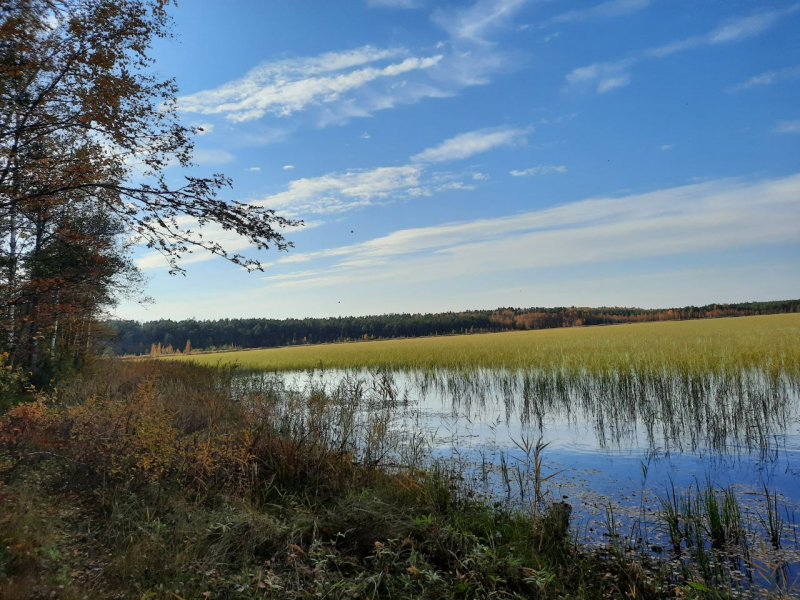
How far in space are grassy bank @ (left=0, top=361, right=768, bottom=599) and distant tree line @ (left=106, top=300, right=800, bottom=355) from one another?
249 ft

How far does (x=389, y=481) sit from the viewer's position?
6707 mm

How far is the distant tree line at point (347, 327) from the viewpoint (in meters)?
83.3

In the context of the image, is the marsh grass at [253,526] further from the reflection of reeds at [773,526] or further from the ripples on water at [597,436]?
the reflection of reeds at [773,526]

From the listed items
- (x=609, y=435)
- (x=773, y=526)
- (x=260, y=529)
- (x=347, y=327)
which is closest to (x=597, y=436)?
(x=609, y=435)

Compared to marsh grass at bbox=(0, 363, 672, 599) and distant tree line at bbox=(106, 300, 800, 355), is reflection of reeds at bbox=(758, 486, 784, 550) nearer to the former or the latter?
marsh grass at bbox=(0, 363, 672, 599)

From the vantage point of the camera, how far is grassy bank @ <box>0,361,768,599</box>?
413 centimetres

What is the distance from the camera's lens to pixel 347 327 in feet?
289

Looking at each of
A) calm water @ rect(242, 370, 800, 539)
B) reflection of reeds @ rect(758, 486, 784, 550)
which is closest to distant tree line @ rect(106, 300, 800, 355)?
calm water @ rect(242, 370, 800, 539)

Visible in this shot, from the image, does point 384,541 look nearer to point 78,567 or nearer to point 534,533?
point 534,533

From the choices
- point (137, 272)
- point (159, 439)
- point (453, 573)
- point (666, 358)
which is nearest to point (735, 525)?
point (453, 573)

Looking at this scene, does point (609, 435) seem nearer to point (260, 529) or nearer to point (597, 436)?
point (597, 436)

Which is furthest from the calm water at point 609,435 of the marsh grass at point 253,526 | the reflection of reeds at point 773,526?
the marsh grass at point 253,526

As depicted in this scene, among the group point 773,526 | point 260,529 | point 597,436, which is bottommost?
point 597,436

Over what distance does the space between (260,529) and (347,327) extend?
3290 inches
